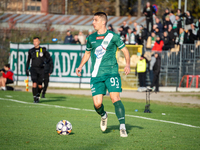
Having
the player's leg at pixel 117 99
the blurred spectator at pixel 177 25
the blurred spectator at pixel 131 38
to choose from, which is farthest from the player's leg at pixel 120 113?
the blurred spectator at pixel 177 25

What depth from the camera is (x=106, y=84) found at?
23.1ft

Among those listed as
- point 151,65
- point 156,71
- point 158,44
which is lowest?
point 156,71

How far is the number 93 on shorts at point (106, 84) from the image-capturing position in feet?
23.0

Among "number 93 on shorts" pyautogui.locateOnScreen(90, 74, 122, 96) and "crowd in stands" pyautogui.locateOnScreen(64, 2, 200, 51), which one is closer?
"number 93 on shorts" pyautogui.locateOnScreen(90, 74, 122, 96)

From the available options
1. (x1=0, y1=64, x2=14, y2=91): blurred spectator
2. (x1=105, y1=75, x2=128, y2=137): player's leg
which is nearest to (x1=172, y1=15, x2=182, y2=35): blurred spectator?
(x1=0, y1=64, x2=14, y2=91): blurred spectator

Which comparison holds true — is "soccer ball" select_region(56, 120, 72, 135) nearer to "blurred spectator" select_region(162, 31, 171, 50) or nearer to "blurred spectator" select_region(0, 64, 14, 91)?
"blurred spectator" select_region(0, 64, 14, 91)

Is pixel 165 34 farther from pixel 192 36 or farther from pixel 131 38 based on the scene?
pixel 131 38

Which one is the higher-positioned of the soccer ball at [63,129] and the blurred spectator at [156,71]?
the blurred spectator at [156,71]

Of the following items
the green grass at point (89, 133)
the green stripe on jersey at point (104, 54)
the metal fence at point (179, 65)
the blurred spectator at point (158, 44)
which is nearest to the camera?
the green grass at point (89, 133)

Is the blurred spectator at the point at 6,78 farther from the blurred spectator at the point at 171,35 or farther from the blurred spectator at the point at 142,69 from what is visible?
the blurred spectator at the point at 171,35

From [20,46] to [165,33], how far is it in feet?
28.9

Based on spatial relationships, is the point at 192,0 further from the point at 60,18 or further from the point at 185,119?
the point at 185,119

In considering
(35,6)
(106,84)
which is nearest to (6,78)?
(106,84)

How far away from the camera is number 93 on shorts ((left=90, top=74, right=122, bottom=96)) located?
7.00 meters
